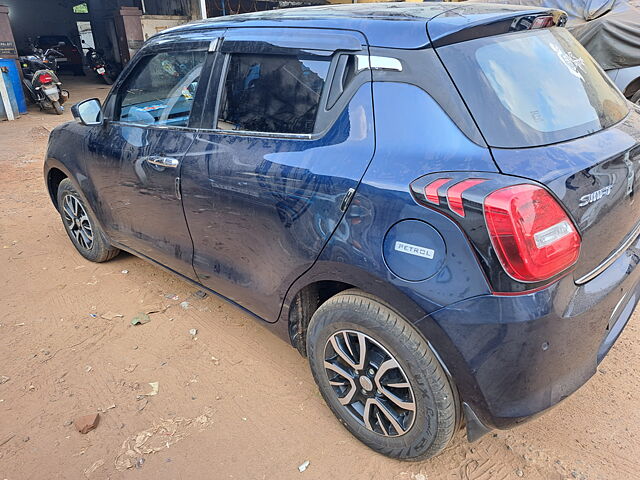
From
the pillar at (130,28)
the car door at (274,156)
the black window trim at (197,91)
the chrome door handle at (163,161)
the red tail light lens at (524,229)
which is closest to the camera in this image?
the red tail light lens at (524,229)

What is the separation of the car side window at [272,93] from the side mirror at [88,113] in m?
1.41

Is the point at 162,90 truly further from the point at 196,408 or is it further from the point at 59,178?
the point at 196,408

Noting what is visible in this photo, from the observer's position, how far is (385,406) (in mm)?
1987

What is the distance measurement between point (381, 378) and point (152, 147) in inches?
74.8

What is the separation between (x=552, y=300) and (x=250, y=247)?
4.57 feet

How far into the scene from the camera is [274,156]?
6.98ft

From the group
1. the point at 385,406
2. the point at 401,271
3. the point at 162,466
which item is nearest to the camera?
the point at 401,271

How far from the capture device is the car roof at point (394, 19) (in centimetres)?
175

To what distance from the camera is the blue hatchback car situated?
156 cm

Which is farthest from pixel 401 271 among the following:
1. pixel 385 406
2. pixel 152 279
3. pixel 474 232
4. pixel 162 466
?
pixel 152 279

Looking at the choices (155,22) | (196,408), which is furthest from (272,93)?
(155,22)

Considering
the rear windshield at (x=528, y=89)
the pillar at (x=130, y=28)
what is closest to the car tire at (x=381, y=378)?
the rear windshield at (x=528, y=89)

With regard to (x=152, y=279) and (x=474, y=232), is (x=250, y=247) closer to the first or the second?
(x=474, y=232)

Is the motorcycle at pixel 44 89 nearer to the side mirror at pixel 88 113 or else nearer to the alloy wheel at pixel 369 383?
the side mirror at pixel 88 113
